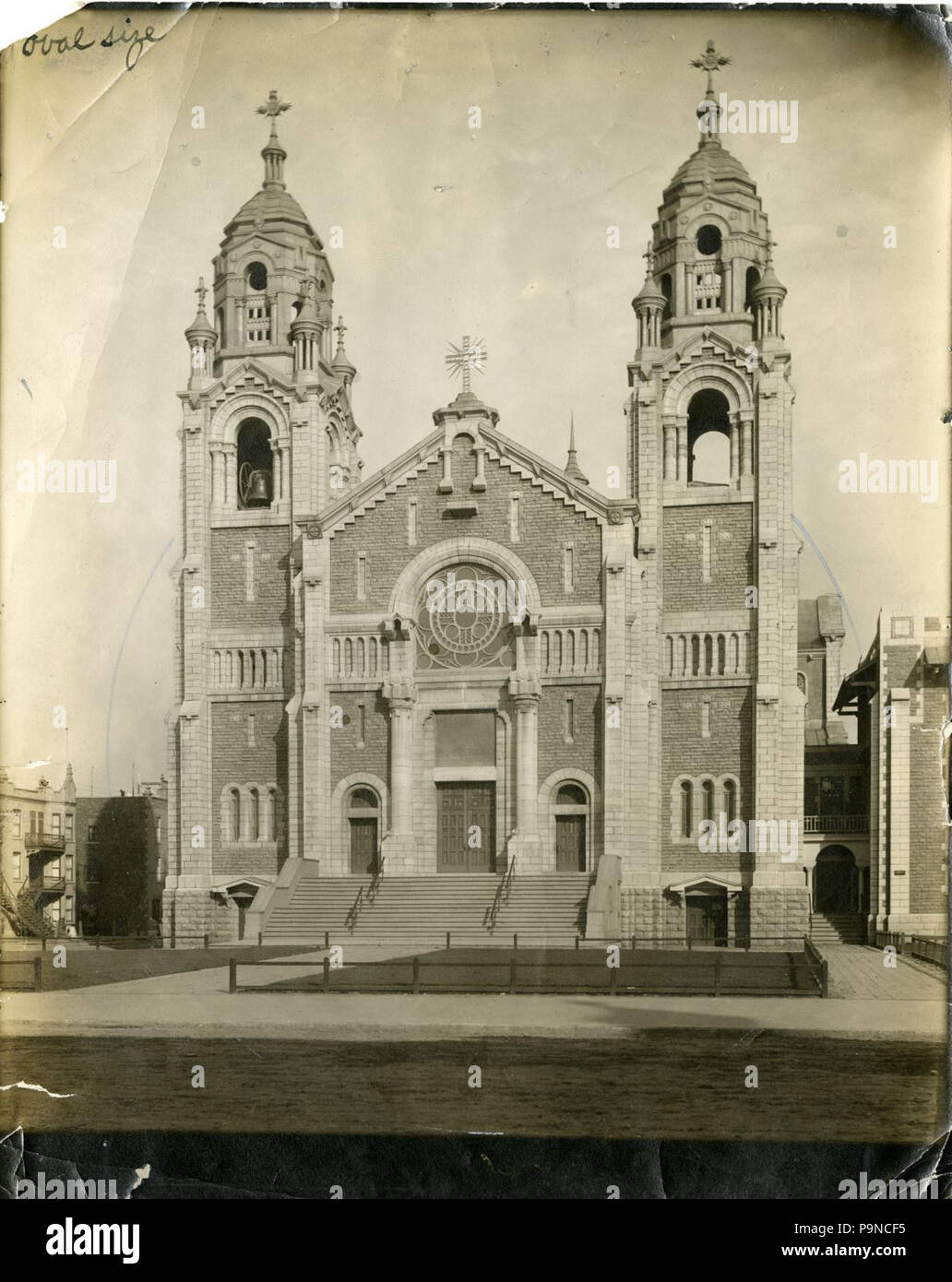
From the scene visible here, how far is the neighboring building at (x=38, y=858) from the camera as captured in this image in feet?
Answer: 44.1

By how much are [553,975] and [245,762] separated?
445cm

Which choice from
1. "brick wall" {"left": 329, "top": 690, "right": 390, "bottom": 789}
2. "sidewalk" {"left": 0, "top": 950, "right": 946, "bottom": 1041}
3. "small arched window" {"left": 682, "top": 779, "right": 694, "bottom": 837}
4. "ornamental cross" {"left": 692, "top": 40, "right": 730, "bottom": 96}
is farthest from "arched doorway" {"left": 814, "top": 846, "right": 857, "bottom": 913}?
"ornamental cross" {"left": 692, "top": 40, "right": 730, "bottom": 96}

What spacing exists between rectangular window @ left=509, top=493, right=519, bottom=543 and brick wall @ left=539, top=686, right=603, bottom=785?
177 cm

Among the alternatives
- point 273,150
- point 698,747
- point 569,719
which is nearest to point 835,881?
point 698,747

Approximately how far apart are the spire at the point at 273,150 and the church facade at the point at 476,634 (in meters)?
0.87

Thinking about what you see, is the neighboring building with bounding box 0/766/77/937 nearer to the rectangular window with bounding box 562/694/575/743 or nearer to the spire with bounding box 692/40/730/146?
the rectangular window with bounding box 562/694/575/743

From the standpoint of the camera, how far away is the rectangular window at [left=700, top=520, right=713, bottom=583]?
1600 centimetres

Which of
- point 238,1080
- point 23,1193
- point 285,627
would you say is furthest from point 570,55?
point 23,1193

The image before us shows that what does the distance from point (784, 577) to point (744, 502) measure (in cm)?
117

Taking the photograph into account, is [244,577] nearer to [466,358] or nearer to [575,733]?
[466,358]

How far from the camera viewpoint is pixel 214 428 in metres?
16.0

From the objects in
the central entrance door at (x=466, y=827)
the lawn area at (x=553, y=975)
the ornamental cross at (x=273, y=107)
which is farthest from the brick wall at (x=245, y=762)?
the ornamental cross at (x=273, y=107)

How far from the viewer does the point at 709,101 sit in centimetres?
1259

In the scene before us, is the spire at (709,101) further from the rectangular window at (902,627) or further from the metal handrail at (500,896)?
the metal handrail at (500,896)
